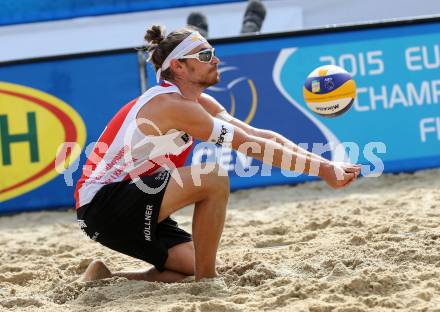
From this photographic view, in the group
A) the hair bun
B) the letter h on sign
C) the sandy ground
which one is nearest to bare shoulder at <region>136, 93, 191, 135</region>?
the hair bun

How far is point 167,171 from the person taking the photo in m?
3.91

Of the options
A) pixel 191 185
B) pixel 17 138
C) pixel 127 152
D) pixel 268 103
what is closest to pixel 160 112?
pixel 127 152

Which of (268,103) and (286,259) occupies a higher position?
(268,103)

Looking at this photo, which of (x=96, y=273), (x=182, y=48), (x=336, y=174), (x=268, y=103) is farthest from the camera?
(x=268, y=103)

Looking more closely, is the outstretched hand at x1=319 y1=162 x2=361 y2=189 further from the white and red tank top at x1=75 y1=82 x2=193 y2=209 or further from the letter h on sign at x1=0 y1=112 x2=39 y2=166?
the letter h on sign at x1=0 y1=112 x2=39 y2=166

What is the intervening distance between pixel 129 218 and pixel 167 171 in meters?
0.29

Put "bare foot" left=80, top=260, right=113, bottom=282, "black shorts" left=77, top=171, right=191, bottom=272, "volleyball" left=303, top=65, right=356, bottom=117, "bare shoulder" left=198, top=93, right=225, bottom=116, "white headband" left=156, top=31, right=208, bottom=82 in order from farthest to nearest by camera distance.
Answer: "volleyball" left=303, top=65, right=356, bottom=117
"bare shoulder" left=198, top=93, right=225, bottom=116
"bare foot" left=80, top=260, right=113, bottom=282
"white headband" left=156, top=31, right=208, bottom=82
"black shorts" left=77, top=171, right=191, bottom=272

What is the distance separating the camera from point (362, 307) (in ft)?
10.2

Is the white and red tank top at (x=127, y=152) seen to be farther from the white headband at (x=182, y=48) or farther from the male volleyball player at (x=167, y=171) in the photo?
the white headband at (x=182, y=48)

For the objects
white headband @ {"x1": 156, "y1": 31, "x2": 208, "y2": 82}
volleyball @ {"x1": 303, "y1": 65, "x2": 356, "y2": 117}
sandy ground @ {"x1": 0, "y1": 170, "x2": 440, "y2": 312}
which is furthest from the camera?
volleyball @ {"x1": 303, "y1": 65, "x2": 356, "y2": 117}

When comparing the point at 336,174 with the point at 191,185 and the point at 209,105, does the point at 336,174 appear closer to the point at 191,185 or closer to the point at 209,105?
the point at 191,185

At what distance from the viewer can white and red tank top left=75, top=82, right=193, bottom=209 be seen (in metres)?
3.90

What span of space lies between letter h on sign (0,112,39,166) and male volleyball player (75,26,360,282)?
275cm

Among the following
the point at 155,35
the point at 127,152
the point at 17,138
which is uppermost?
the point at 155,35
